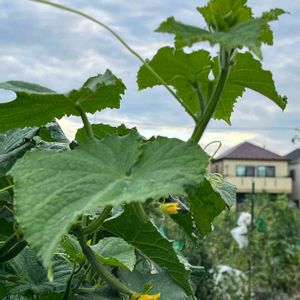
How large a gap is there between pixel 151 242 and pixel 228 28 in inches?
12.0

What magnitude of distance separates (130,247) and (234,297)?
3836 millimetres

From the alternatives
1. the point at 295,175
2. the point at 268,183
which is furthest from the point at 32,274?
the point at 295,175

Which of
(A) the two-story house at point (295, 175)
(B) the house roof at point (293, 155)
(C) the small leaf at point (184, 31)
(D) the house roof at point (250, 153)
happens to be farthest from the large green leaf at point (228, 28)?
(B) the house roof at point (293, 155)

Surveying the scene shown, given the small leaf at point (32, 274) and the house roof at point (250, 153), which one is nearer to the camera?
the small leaf at point (32, 274)

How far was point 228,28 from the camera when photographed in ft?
1.89

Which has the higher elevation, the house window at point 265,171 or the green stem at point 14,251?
the house window at point 265,171

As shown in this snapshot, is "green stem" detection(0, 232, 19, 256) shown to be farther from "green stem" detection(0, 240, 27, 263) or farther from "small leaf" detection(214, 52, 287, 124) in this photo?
"small leaf" detection(214, 52, 287, 124)

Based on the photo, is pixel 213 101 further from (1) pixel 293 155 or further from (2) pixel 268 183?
(1) pixel 293 155

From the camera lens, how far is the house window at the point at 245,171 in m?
30.1

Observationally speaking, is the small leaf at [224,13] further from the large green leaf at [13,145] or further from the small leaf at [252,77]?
the large green leaf at [13,145]

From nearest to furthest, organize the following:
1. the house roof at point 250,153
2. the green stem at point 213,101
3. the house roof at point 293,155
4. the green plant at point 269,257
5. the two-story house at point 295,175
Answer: the green stem at point 213,101 < the green plant at point 269,257 < the two-story house at point 295,175 < the house roof at point 250,153 < the house roof at point 293,155

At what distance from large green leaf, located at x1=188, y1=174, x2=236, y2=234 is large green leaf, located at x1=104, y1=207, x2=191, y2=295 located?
5 centimetres

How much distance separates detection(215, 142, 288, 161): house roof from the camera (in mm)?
31528

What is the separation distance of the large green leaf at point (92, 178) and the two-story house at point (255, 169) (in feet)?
95.2
